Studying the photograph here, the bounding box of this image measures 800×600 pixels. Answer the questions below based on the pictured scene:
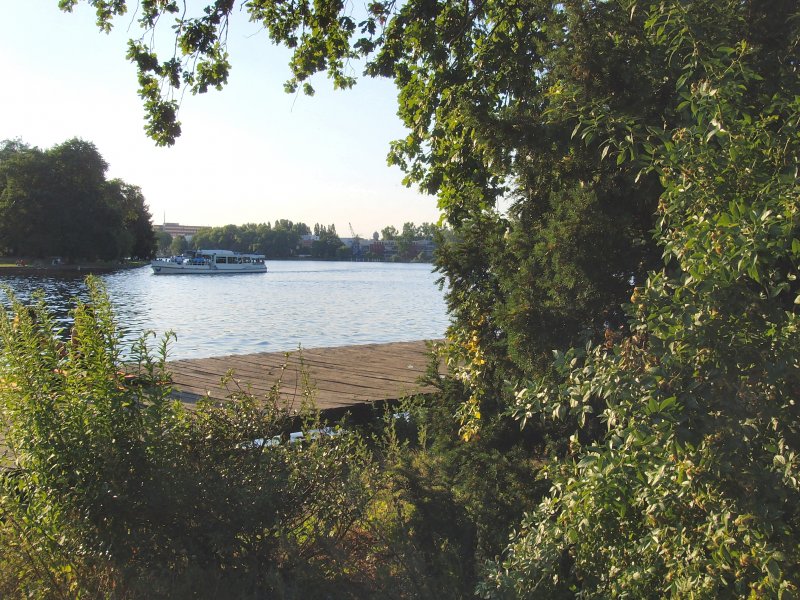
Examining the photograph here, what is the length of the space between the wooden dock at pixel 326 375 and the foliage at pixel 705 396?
502cm

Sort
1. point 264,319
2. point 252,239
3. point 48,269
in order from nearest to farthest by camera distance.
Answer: point 264,319, point 48,269, point 252,239

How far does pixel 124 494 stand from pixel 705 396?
8.71ft

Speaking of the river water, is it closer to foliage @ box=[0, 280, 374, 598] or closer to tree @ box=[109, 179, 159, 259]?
foliage @ box=[0, 280, 374, 598]

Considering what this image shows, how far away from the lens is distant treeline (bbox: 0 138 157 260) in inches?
2773

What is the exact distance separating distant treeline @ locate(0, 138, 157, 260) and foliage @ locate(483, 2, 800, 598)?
76.4 meters

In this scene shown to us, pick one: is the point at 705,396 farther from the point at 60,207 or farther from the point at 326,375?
the point at 60,207

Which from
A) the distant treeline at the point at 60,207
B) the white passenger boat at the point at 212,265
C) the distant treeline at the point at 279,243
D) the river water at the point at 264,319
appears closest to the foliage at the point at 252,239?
the distant treeline at the point at 279,243

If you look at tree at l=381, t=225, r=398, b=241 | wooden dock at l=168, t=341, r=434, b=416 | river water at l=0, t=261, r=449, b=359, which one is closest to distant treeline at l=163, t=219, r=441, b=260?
tree at l=381, t=225, r=398, b=241

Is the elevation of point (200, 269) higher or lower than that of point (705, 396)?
lower

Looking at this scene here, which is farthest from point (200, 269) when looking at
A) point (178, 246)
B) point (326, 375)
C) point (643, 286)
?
point (178, 246)

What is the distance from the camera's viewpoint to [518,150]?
4.38m

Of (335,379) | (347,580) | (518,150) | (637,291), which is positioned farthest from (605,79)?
(335,379)

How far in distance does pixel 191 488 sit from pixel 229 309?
3468 centimetres

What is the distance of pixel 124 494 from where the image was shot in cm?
→ 352
